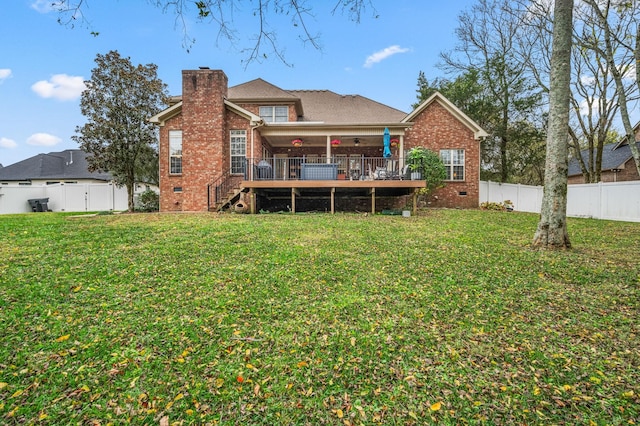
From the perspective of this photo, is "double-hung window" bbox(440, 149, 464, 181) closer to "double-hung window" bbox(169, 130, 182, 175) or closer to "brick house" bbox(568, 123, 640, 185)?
"brick house" bbox(568, 123, 640, 185)

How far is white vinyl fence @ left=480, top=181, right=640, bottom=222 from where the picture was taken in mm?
11180

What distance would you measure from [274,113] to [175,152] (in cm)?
518

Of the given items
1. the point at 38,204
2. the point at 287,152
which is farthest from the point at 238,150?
the point at 38,204

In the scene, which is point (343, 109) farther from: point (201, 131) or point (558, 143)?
point (558, 143)

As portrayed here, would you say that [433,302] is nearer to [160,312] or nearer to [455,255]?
[455,255]

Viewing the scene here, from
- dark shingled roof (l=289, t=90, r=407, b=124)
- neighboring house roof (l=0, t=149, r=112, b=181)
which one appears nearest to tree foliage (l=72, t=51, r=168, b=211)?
dark shingled roof (l=289, t=90, r=407, b=124)

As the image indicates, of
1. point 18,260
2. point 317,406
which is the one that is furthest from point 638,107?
point 18,260

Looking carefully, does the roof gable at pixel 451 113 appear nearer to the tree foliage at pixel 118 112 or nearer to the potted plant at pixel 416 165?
the potted plant at pixel 416 165

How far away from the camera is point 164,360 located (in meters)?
2.71

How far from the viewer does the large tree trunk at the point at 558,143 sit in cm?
596

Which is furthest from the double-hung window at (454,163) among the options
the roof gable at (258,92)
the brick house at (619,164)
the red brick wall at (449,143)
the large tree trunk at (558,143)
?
the brick house at (619,164)

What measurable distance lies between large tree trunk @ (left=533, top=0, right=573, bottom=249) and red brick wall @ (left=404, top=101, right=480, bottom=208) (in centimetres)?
926

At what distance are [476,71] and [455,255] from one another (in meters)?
18.8

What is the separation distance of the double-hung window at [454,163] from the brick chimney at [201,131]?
10705 mm
